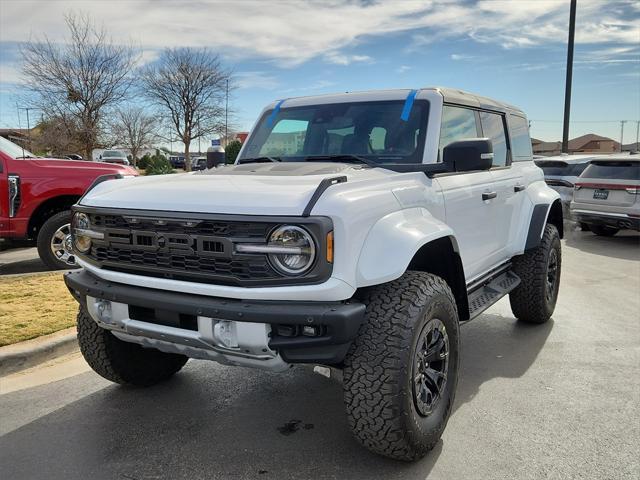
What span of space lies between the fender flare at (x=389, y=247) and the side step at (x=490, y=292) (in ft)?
3.52

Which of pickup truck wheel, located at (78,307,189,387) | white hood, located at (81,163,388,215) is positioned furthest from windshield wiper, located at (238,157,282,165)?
pickup truck wheel, located at (78,307,189,387)

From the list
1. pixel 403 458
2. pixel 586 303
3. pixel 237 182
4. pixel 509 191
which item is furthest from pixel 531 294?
pixel 237 182

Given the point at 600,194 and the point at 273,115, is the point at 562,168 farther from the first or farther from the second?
the point at 273,115

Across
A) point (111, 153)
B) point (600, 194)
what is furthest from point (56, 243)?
point (111, 153)

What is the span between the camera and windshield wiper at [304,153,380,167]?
370 cm

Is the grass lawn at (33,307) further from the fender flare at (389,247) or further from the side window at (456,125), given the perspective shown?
the side window at (456,125)

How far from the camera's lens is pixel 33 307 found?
536 cm

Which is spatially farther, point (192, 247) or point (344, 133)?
point (344, 133)

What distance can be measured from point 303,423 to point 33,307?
332 cm

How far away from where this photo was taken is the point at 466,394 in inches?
151

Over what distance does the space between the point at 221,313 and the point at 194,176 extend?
3.91ft

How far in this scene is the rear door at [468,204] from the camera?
3.65 m

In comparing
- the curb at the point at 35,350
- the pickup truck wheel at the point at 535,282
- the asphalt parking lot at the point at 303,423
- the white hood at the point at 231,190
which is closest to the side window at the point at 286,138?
the white hood at the point at 231,190

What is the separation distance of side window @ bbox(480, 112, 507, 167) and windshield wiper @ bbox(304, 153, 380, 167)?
1404 mm
